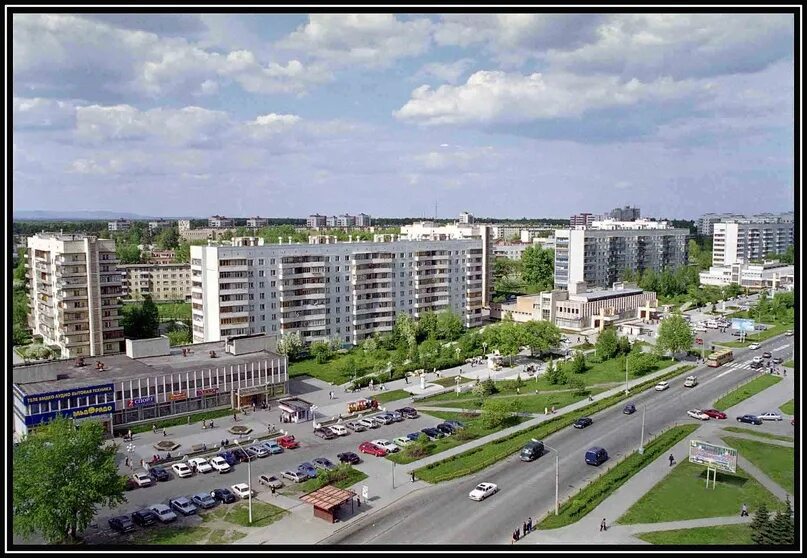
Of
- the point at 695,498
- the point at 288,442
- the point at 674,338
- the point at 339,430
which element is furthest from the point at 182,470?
the point at 674,338

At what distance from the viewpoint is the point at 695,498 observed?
21375 mm

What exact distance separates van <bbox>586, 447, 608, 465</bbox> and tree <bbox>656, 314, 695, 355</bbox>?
19.8 m

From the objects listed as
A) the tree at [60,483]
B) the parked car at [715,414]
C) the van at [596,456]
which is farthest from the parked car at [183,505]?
the parked car at [715,414]

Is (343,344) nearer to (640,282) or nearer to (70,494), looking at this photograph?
(70,494)

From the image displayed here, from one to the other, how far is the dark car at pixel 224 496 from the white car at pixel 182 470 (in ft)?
7.93

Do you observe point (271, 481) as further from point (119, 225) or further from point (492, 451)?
point (119, 225)

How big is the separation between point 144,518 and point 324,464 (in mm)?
6977

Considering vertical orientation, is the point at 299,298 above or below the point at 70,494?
above

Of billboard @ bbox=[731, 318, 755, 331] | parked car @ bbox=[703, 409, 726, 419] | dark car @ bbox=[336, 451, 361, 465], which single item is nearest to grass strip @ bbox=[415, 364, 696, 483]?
dark car @ bbox=[336, 451, 361, 465]

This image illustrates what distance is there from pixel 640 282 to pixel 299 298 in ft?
141

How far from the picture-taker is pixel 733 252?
91438 mm

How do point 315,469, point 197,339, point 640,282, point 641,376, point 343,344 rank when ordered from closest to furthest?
point 315,469, point 641,376, point 197,339, point 343,344, point 640,282

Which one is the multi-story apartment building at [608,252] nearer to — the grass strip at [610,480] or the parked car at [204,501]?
the grass strip at [610,480]
